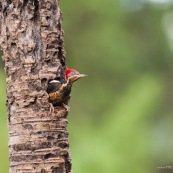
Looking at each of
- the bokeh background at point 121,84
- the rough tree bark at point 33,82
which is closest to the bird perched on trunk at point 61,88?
the rough tree bark at point 33,82

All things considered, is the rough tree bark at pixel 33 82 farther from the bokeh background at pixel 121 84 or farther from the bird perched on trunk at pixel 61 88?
the bokeh background at pixel 121 84

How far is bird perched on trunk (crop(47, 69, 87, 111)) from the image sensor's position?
7.97 metres

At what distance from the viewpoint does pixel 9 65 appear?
8039 mm

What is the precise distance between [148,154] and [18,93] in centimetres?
1473

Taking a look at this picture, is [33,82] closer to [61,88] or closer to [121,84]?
[61,88]

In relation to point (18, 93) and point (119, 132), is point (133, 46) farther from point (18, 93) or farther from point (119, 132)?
point (18, 93)

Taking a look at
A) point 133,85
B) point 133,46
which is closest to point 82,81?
point 133,85

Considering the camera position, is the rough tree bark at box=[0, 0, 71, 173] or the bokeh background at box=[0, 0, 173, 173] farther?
the bokeh background at box=[0, 0, 173, 173]

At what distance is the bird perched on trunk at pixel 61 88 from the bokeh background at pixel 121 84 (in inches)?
473

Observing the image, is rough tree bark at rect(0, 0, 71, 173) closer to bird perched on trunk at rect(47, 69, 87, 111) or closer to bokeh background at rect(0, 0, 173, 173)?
bird perched on trunk at rect(47, 69, 87, 111)

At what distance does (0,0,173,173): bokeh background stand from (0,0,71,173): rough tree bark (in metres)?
12.1

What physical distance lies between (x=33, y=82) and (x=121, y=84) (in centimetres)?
1997

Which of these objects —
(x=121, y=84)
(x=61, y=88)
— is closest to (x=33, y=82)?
(x=61, y=88)

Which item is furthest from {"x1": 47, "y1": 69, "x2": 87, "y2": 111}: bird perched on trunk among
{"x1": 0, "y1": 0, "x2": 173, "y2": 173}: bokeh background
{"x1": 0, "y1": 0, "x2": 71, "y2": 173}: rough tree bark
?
{"x1": 0, "y1": 0, "x2": 173, "y2": 173}: bokeh background
